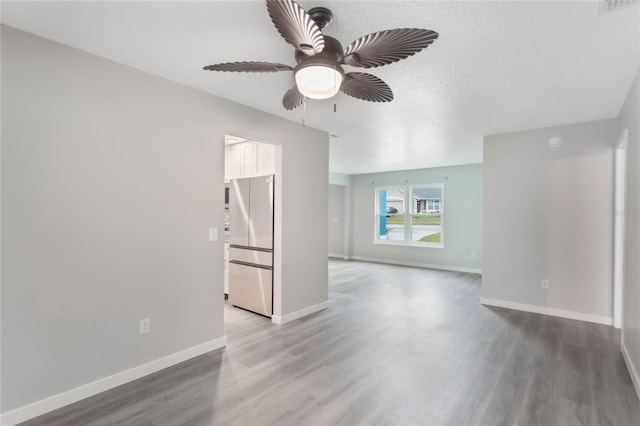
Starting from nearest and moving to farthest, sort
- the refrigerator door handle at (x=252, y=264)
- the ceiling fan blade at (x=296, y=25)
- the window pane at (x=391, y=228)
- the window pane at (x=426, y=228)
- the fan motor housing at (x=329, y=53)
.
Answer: the ceiling fan blade at (x=296, y=25) → the fan motor housing at (x=329, y=53) → the refrigerator door handle at (x=252, y=264) → the window pane at (x=426, y=228) → the window pane at (x=391, y=228)

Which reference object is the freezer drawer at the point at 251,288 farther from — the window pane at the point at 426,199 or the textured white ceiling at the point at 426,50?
the window pane at the point at 426,199

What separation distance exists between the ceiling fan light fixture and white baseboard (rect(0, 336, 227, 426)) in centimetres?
258

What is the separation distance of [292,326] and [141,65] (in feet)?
10.2

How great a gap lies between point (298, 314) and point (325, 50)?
333 centimetres

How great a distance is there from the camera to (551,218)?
14.2 ft

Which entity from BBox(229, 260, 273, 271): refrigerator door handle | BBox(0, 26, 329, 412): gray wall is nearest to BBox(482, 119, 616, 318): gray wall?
BBox(229, 260, 273, 271): refrigerator door handle

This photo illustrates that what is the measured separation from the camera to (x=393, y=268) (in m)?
8.06

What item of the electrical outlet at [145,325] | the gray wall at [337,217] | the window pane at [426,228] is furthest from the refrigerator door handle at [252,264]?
the gray wall at [337,217]

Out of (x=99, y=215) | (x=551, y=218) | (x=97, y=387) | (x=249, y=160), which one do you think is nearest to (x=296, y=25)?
(x=99, y=215)

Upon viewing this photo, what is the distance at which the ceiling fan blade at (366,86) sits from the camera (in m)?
2.00

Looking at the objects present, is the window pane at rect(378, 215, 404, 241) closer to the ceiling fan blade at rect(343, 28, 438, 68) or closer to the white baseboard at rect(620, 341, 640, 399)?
the white baseboard at rect(620, 341, 640, 399)

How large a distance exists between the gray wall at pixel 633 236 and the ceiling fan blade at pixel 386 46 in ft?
7.21

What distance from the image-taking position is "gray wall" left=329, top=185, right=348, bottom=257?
9.88 metres

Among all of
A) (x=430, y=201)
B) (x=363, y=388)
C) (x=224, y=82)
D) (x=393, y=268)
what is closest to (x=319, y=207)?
(x=224, y=82)
